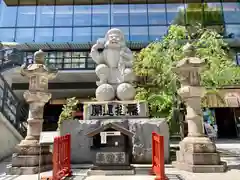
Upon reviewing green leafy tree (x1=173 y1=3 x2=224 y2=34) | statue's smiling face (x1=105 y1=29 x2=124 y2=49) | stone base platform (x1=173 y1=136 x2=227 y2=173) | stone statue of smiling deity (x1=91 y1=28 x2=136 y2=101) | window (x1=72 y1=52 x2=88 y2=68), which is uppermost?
green leafy tree (x1=173 y1=3 x2=224 y2=34)

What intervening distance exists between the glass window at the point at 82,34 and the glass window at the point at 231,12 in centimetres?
1137

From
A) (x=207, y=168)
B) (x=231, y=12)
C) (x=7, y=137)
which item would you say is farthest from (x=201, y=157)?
(x=231, y=12)

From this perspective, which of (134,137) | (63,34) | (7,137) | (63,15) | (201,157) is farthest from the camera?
(63,15)

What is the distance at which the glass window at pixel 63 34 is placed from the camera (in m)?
18.9

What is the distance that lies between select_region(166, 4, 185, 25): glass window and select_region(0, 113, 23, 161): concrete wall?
573 inches

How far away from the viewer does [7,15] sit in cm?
1962

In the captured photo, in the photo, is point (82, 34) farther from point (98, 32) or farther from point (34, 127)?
point (34, 127)

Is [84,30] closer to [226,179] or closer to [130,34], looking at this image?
[130,34]

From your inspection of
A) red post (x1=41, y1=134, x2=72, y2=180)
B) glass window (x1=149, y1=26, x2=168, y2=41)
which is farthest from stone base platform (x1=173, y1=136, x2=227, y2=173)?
glass window (x1=149, y1=26, x2=168, y2=41)

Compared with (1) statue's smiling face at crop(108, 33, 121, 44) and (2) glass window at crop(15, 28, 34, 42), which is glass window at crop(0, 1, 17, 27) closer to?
(2) glass window at crop(15, 28, 34, 42)

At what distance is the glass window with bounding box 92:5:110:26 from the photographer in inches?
765

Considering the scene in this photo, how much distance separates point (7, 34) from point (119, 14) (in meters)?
9.35

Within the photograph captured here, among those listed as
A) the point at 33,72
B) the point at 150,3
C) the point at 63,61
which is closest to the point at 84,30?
the point at 63,61

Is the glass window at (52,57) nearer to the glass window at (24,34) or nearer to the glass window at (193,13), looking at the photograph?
the glass window at (24,34)
